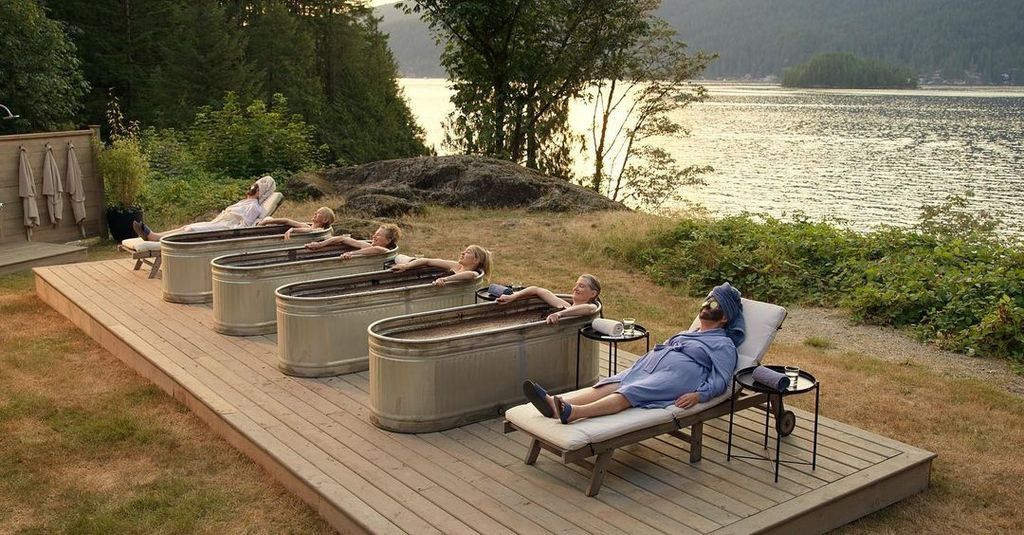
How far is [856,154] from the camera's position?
55.7m

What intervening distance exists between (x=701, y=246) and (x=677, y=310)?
7.20 feet

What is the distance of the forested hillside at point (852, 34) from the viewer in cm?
11012

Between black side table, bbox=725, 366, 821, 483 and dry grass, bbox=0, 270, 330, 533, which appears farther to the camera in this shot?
black side table, bbox=725, 366, 821, 483

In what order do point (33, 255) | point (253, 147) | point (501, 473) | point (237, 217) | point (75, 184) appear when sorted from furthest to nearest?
1. point (253, 147)
2. point (75, 184)
3. point (33, 255)
4. point (237, 217)
5. point (501, 473)

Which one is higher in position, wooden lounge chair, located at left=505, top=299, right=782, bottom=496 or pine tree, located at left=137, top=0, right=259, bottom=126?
pine tree, located at left=137, top=0, right=259, bottom=126

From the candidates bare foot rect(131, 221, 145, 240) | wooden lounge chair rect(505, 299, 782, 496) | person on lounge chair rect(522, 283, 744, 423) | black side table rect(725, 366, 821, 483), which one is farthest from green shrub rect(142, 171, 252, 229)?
black side table rect(725, 366, 821, 483)

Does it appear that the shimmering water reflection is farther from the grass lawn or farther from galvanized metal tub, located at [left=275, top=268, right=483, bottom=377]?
galvanized metal tub, located at [left=275, top=268, right=483, bottom=377]

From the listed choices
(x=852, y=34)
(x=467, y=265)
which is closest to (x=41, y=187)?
(x=467, y=265)

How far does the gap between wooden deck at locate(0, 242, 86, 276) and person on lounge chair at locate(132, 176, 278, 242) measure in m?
2.47

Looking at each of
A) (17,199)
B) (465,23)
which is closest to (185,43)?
(465,23)

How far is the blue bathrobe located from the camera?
611 cm

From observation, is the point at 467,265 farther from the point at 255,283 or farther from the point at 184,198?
the point at 184,198

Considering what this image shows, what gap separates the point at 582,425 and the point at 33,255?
36.3 feet

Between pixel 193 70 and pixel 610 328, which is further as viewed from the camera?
pixel 193 70
